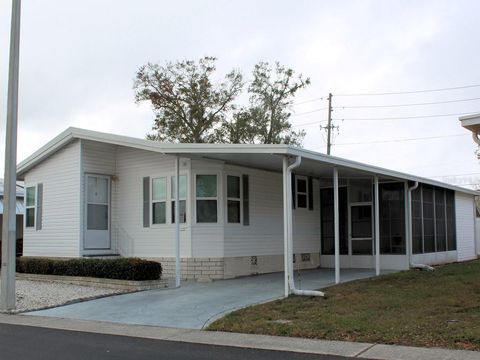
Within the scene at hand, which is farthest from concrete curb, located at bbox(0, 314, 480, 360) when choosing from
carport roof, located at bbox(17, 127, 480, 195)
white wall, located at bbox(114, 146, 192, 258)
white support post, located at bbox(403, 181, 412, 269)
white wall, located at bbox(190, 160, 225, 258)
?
white support post, located at bbox(403, 181, 412, 269)

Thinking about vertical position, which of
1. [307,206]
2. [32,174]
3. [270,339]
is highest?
[32,174]

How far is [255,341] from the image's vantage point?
336 inches

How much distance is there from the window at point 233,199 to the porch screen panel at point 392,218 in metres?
5.23

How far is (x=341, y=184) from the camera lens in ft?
62.8

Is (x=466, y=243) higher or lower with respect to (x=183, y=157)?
lower

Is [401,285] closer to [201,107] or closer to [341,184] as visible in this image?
[341,184]

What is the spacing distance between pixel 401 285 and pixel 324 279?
7.45 ft

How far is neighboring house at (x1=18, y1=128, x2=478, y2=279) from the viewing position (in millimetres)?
15531

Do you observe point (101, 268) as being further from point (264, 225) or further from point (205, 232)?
point (264, 225)

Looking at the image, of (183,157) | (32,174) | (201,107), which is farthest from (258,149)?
(201,107)

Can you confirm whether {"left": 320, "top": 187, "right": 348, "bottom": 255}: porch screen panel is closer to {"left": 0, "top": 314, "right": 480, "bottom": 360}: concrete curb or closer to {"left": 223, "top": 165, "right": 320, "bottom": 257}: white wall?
{"left": 223, "top": 165, "right": 320, "bottom": 257}: white wall

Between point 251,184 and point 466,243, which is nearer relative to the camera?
point 251,184

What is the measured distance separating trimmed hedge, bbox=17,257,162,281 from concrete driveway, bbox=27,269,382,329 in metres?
0.75

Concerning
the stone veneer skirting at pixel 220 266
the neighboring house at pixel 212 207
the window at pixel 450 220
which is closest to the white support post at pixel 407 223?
the neighboring house at pixel 212 207
